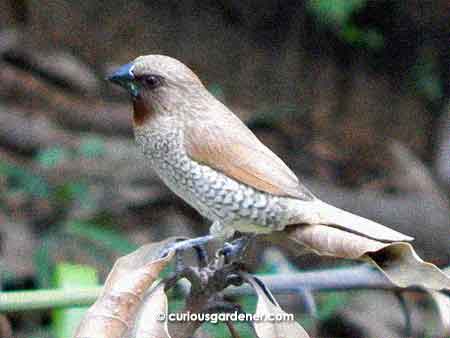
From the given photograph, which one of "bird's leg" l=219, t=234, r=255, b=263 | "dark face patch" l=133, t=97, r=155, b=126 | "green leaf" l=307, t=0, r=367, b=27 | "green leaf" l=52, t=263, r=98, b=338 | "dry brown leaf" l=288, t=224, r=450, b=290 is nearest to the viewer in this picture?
"dry brown leaf" l=288, t=224, r=450, b=290

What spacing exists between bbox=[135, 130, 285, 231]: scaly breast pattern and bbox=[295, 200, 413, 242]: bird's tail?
0.20 feet

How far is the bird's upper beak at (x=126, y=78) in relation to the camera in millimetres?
1422

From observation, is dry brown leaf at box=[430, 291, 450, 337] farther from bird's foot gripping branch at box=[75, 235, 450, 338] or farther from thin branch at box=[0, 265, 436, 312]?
thin branch at box=[0, 265, 436, 312]

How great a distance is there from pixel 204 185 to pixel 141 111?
14 centimetres

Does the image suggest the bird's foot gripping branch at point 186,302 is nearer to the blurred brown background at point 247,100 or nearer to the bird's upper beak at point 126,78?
the bird's upper beak at point 126,78

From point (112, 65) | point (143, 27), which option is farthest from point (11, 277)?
point (143, 27)

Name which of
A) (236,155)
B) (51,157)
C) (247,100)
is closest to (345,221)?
(236,155)

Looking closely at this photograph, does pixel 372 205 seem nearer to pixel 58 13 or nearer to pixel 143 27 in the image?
pixel 143 27

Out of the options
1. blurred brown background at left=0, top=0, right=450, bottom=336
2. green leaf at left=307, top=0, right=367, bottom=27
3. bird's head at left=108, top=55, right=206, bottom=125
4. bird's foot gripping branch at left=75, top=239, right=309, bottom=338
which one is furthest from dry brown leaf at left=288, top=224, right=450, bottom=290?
green leaf at left=307, top=0, right=367, bottom=27

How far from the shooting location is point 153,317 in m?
1.27

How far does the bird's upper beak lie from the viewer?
4.67ft

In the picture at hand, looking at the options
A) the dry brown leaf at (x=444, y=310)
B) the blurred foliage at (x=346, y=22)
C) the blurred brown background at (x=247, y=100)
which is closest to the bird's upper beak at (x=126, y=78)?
the dry brown leaf at (x=444, y=310)

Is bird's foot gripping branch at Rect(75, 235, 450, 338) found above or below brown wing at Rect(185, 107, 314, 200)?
below

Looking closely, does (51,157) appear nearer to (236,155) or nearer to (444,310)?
(236,155)
